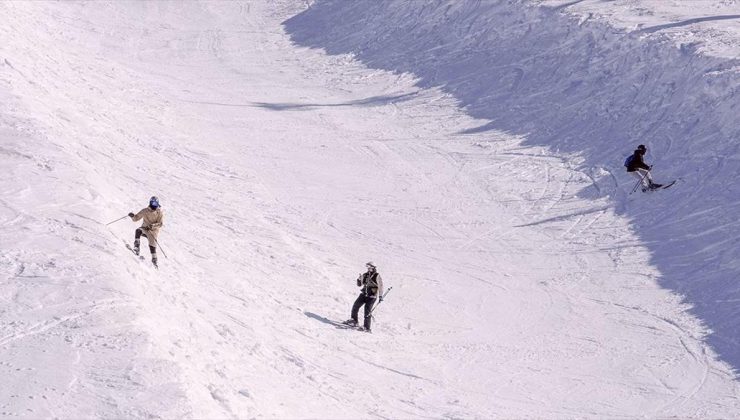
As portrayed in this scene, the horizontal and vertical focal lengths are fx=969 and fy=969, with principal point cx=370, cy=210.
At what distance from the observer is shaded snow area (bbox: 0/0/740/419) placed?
12.3 metres

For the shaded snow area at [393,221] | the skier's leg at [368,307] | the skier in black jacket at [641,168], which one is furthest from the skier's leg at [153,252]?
the skier in black jacket at [641,168]

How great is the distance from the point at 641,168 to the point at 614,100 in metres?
5.06

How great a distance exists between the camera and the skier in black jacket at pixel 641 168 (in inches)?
848

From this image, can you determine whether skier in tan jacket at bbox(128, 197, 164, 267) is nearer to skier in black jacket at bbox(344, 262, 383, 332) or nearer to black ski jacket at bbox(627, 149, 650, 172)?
skier in black jacket at bbox(344, 262, 383, 332)

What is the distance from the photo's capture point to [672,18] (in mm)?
29188

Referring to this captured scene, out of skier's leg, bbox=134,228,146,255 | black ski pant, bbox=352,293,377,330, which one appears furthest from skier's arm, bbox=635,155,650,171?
skier's leg, bbox=134,228,146,255

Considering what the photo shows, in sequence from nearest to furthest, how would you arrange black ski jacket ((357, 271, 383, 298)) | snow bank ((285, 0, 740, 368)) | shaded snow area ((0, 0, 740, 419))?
shaded snow area ((0, 0, 740, 419)) < black ski jacket ((357, 271, 383, 298)) < snow bank ((285, 0, 740, 368))

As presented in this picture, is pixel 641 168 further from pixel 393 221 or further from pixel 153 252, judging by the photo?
pixel 153 252

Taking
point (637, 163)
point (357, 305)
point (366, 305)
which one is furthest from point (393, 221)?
point (366, 305)

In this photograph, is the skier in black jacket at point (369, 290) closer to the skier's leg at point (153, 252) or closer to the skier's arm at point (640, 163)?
the skier's leg at point (153, 252)

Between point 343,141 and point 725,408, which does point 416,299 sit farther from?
point 343,141

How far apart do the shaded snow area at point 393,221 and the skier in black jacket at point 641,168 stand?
15.1 inches

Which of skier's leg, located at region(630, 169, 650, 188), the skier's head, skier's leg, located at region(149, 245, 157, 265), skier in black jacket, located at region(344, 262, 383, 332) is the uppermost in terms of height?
skier's leg, located at region(630, 169, 650, 188)

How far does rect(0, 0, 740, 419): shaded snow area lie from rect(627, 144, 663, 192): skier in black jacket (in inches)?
15.1
